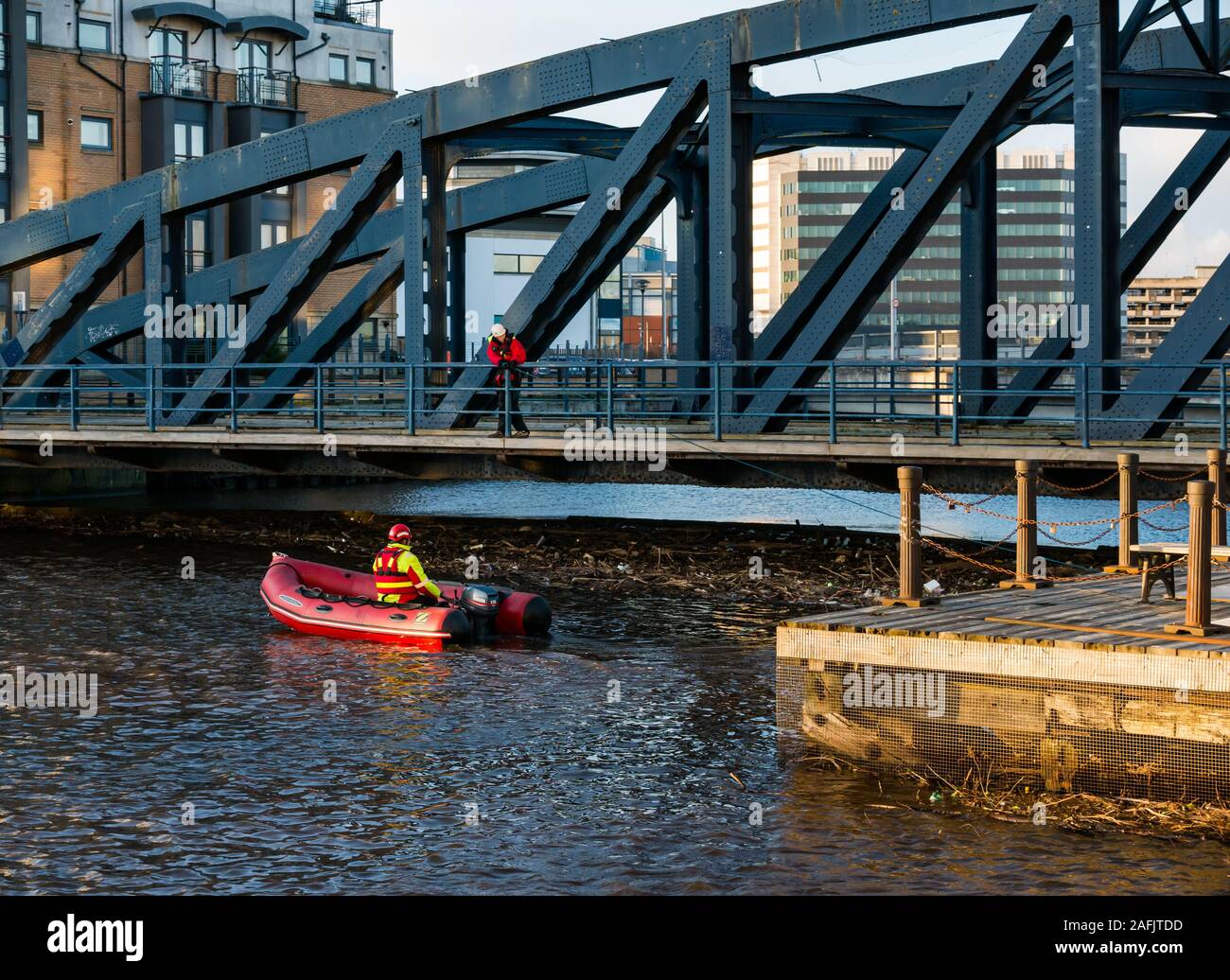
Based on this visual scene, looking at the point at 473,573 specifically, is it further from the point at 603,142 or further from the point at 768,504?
the point at 768,504

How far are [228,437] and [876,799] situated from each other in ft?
52.6

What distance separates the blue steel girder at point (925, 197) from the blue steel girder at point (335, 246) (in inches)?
240

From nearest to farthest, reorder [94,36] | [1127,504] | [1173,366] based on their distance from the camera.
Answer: [1127,504] → [1173,366] → [94,36]

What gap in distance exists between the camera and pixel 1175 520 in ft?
121

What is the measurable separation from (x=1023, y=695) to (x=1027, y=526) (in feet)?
11.1

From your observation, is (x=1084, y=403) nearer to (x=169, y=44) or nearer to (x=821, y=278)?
(x=821, y=278)

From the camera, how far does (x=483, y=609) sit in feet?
Result: 62.3

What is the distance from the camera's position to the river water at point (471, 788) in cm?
1056

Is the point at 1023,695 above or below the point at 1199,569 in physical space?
below

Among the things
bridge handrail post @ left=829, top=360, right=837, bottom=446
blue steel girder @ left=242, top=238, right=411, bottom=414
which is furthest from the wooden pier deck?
blue steel girder @ left=242, top=238, right=411, bottom=414

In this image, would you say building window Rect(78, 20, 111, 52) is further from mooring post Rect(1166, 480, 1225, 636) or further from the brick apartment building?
mooring post Rect(1166, 480, 1225, 636)

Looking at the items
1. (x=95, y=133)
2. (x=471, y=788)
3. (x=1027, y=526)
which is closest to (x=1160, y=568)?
(x=1027, y=526)

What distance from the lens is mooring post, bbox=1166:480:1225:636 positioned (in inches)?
465

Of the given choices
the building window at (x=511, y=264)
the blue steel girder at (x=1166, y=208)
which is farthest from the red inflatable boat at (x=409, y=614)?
the building window at (x=511, y=264)
